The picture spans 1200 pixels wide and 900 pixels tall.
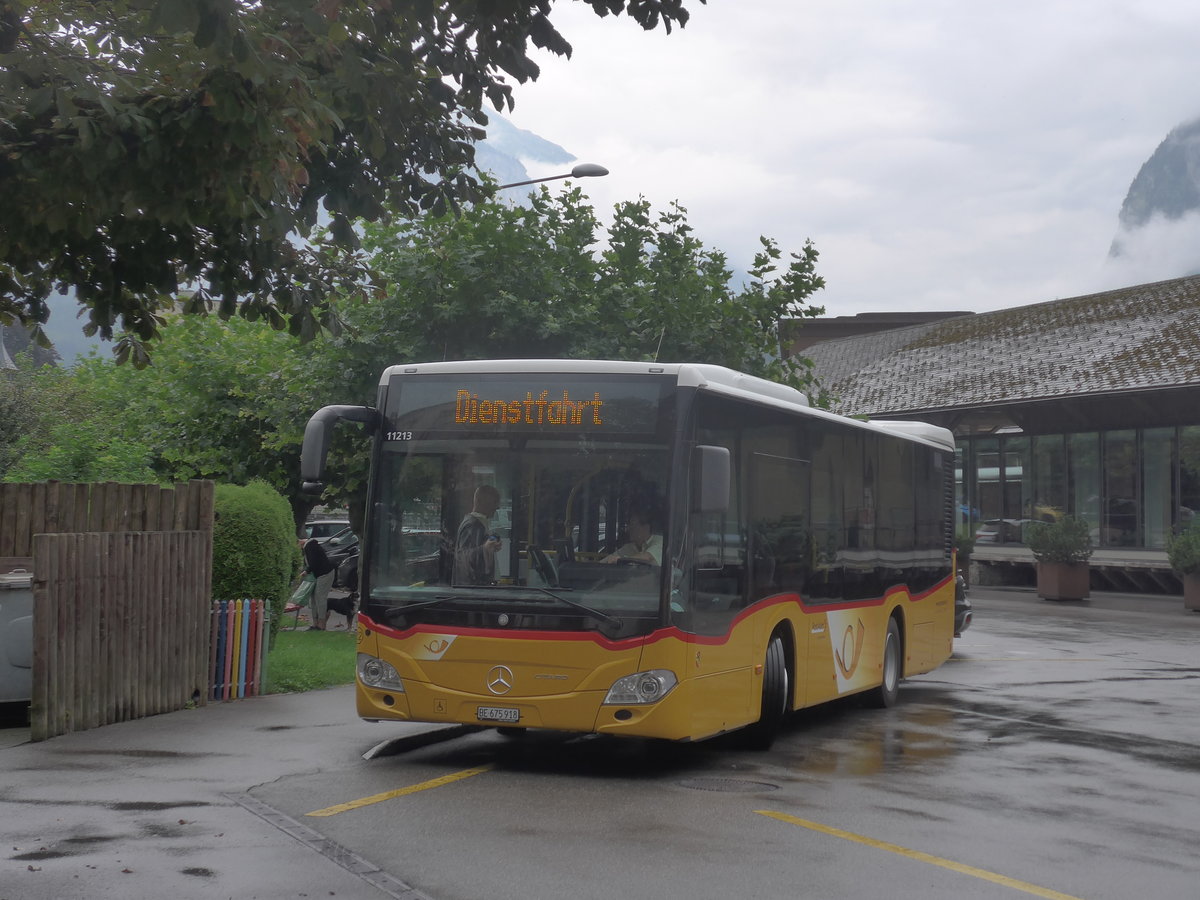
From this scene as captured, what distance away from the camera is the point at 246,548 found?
1380cm

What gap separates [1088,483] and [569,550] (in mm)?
32495

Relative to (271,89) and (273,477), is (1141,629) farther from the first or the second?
(271,89)

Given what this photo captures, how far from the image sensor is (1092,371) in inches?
1459

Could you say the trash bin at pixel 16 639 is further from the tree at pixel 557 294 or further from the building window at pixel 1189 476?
the building window at pixel 1189 476

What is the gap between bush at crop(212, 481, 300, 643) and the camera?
Result: 13.8 meters

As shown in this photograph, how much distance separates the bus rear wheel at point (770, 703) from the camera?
1078cm

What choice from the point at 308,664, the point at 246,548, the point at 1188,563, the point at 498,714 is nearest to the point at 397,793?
the point at 498,714

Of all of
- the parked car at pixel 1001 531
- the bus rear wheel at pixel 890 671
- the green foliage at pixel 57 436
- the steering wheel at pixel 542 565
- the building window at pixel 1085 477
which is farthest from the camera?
the parked car at pixel 1001 531

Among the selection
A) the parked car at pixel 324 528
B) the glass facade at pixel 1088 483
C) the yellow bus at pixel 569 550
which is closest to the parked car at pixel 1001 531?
the glass facade at pixel 1088 483

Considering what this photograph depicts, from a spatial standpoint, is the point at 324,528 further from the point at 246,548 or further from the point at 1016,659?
the point at 246,548

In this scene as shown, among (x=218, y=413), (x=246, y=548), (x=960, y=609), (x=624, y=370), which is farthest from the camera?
(x=218, y=413)

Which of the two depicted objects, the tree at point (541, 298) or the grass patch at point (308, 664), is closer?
the grass patch at point (308, 664)

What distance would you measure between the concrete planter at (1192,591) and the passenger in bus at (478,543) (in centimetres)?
2375

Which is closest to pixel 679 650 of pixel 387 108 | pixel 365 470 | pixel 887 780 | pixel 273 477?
pixel 887 780
